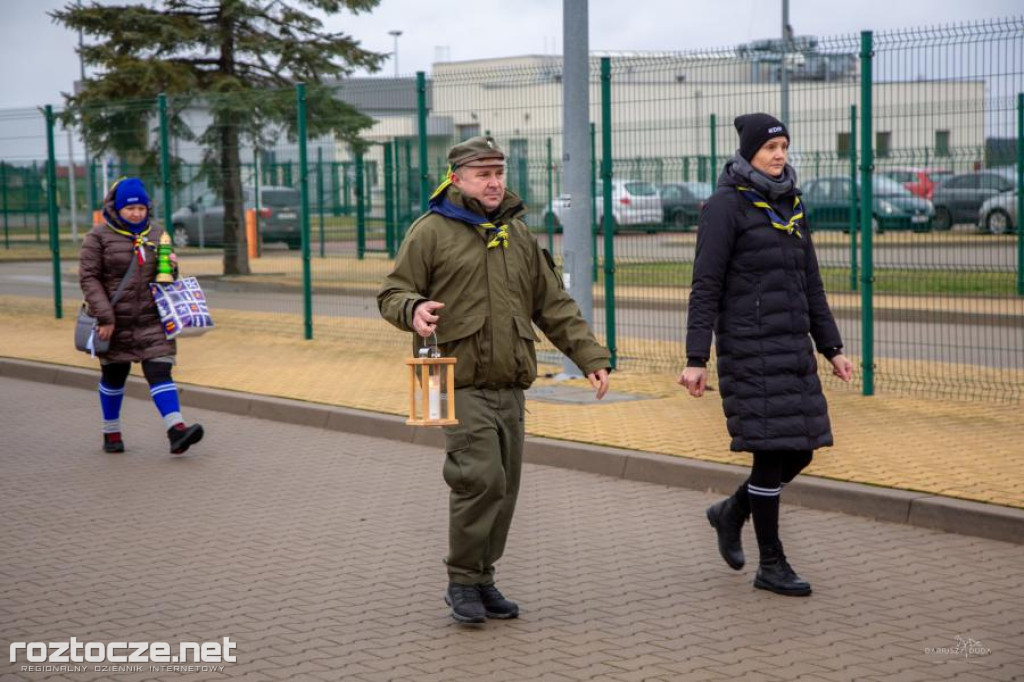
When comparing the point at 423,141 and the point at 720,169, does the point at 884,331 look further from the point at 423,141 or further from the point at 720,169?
the point at 423,141

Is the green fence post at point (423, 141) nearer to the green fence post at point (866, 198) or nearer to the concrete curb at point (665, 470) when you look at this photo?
the concrete curb at point (665, 470)

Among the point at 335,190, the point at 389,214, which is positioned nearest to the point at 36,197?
the point at 335,190

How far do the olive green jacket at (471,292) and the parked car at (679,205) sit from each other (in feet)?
24.3

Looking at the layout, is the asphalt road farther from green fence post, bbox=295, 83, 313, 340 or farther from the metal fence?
green fence post, bbox=295, 83, 313, 340

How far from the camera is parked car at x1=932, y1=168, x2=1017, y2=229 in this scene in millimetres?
12414

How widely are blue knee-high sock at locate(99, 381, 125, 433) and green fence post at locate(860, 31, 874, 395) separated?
17.5ft

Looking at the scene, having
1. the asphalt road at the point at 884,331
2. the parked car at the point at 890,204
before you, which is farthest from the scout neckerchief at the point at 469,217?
the asphalt road at the point at 884,331

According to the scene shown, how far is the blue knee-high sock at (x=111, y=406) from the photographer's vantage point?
32.5ft

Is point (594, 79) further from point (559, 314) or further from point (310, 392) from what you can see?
point (559, 314)

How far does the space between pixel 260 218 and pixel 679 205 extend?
9.87m

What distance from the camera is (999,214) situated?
1317cm

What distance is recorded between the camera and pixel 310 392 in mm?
11914

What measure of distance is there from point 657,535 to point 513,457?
Answer: 1.67 metres

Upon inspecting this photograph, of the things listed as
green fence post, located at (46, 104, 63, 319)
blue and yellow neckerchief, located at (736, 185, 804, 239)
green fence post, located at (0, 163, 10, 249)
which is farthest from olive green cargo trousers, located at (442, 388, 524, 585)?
green fence post, located at (0, 163, 10, 249)
